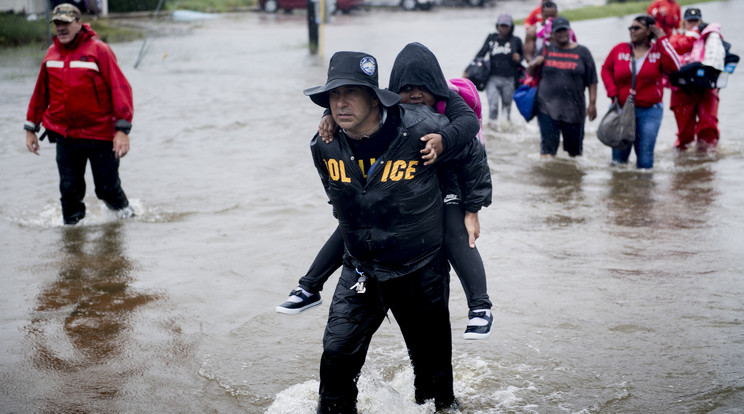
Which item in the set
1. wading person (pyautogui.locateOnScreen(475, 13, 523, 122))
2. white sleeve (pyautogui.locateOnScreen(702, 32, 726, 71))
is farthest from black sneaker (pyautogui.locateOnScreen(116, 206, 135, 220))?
white sleeve (pyautogui.locateOnScreen(702, 32, 726, 71))

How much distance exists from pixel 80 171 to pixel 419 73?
15.5 ft

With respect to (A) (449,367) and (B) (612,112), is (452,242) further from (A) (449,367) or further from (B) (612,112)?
(B) (612,112)

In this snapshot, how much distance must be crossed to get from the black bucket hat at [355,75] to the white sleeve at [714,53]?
25.2 feet

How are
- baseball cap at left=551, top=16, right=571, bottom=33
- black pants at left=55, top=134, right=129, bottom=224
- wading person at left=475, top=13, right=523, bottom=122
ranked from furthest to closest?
wading person at left=475, top=13, right=523, bottom=122 → baseball cap at left=551, top=16, right=571, bottom=33 → black pants at left=55, top=134, right=129, bottom=224

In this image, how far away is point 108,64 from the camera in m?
7.49

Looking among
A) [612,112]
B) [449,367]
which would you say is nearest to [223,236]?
[449,367]

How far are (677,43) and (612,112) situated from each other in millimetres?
2578

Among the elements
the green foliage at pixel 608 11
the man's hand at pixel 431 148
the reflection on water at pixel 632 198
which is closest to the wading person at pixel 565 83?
the reflection on water at pixel 632 198

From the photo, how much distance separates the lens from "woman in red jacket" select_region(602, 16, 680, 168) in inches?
372

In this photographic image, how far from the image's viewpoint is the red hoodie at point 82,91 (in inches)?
294

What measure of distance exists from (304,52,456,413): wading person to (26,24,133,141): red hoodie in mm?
3943

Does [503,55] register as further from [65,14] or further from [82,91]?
[65,14]

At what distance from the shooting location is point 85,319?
5871 millimetres

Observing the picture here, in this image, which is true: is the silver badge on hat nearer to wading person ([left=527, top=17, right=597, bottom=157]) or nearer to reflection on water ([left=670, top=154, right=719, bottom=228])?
reflection on water ([left=670, top=154, right=719, bottom=228])
